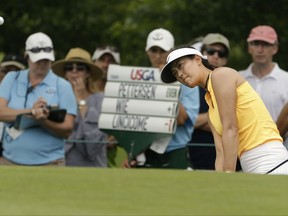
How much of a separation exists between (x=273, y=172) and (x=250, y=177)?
4.51 feet

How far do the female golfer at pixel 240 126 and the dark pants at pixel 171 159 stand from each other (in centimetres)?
288

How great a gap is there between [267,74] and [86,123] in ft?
6.28

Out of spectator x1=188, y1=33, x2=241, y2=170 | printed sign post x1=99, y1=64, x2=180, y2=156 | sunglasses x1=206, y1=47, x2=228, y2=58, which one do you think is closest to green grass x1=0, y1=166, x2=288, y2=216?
printed sign post x1=99, y1=64, x2=180, y2=156

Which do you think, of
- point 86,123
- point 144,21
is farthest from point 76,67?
point 144,21

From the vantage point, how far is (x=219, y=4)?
725 inches

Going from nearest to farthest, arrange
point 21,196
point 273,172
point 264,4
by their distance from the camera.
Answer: point 21,196, point 273,172, point 264,4

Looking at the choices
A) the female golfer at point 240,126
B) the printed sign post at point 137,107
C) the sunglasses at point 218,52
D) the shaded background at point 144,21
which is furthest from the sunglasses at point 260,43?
the shaded background at point 144,21

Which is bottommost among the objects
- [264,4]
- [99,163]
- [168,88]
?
[99,163]

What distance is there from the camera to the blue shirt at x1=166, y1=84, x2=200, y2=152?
36.9ft

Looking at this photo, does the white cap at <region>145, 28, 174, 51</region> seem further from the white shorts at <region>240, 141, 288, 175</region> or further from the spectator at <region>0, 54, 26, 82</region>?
the white shorts at <region>240, 141, 288, 175</region>

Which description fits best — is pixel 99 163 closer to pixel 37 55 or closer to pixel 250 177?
pixel 37 55

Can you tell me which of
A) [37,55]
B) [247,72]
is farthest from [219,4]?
[37,55]

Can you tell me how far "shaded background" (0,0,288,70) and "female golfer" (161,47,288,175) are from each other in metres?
9.37

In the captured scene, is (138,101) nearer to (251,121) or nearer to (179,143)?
(179,143)
